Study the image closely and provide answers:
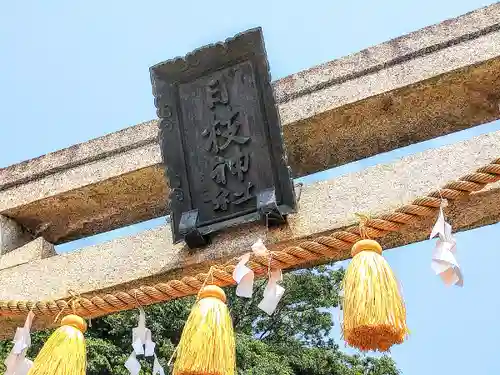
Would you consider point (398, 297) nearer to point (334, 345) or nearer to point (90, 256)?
point (90, 256)

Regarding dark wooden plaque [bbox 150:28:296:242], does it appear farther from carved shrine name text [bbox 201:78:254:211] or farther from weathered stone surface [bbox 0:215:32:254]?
weathered stone surface [bbox 0:215:32:254]

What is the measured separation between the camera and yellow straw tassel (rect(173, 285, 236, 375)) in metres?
1.76

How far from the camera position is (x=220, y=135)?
2.52m

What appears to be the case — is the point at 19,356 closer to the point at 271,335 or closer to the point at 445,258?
the point at 445,258

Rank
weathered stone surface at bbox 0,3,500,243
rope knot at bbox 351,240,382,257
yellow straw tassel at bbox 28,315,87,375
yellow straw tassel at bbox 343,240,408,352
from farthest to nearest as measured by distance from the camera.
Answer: weathered stone surface at bbox 0,3,500,243, yellow straw tassel at bbox 28,315,87,375, rope knot at bbox 351,240,382,257, yellow straw tassel at bbox 343,240,408,352

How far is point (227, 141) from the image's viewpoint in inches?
98.2

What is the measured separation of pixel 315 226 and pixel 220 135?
0.53m

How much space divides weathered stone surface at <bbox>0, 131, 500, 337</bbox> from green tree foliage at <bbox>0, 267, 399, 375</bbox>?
20.3 ft

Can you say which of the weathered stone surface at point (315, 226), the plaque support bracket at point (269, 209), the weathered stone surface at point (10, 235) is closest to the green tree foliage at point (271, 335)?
the weathered stone surface at point (10, 235)

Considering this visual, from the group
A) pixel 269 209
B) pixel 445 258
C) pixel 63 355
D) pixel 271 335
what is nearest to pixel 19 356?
pixel 63 355

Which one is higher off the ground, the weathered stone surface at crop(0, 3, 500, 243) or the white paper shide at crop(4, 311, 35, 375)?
the weathered stone surface at crop(0, 3, 500, 243)

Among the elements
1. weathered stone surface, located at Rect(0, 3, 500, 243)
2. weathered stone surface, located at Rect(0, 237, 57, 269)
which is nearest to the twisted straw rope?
weathered stone surface, located at Rect(0, 237, 57, 269)

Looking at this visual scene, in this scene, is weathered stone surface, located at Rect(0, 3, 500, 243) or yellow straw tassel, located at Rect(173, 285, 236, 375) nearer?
yellow straw tassel, located at Rect(173, 285, 236, 375)

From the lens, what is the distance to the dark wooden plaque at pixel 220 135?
2375 mm
